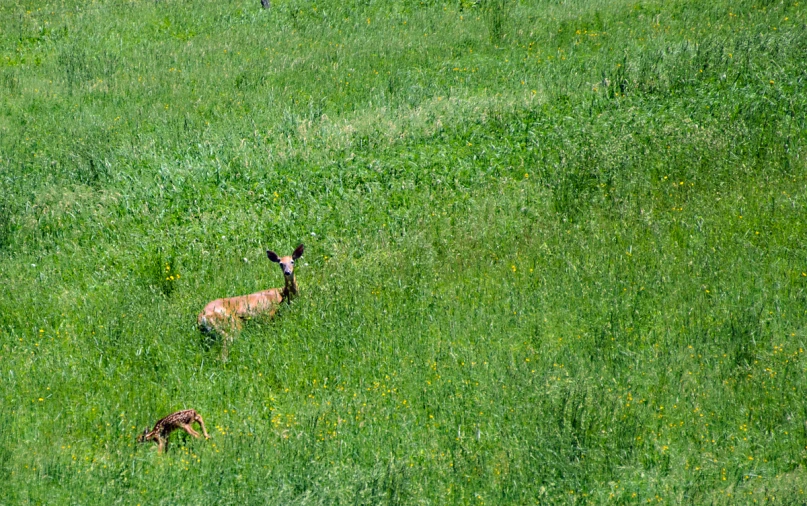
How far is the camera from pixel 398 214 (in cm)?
1359

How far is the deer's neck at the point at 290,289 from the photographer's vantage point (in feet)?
36.9

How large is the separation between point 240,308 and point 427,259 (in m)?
2.62

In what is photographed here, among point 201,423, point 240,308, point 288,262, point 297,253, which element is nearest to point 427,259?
point 297,253

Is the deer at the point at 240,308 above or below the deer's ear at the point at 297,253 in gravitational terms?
below

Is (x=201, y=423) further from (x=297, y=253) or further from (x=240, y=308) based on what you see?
(x=297, y=253)

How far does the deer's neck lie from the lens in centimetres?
1124

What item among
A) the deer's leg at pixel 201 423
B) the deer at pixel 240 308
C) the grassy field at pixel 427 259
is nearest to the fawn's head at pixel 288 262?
the deer at pixel 240 308

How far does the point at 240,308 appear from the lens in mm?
11023

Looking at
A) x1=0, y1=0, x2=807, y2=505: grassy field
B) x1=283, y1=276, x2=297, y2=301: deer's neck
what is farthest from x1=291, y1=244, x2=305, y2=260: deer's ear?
x1=0, y1=0, x2=807, y2=505: grassy field

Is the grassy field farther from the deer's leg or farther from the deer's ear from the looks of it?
the deer's ear

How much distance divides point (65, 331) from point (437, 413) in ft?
17.1

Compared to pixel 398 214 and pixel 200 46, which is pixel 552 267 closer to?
pixel 398 214

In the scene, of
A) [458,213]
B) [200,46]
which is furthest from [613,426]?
[200,46]

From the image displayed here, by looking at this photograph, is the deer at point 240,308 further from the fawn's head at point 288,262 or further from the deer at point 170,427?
the deer at point 170,427
